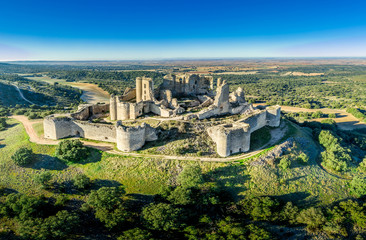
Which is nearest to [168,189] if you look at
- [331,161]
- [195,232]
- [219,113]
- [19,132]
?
[195,232]

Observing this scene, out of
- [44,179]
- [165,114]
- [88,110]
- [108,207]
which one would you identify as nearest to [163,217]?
[108,207]

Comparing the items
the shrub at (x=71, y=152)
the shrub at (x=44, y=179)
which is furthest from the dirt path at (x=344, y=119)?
the shrub at (x=44, y=179)

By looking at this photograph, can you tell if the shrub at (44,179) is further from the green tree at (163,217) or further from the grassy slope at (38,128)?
the green tree at (163,217)

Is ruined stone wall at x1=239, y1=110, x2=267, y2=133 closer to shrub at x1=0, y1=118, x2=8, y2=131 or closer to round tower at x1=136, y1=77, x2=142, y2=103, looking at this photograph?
round tower at x1=136, y1=77, x2=142, y2=103

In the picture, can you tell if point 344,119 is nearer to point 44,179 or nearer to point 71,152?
point 71,152

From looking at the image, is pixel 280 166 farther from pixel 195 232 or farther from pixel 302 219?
pixel 195 232

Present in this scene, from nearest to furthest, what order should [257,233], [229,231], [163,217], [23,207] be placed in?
[257,233] < [229,231] < [163,217] < [23,207]
